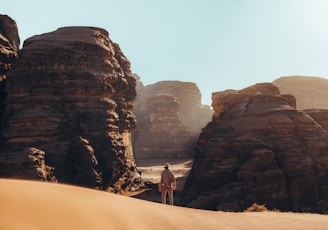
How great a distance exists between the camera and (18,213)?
4109 mm

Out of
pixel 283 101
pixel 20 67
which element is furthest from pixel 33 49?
pixel 283 101

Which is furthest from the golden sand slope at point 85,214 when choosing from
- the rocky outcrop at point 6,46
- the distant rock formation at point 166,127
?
the distant rock formation at point 166,127

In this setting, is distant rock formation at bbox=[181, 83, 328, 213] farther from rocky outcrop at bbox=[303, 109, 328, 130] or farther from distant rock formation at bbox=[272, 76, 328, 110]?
distant rock formation at bbox=[272, 76, 328, 110]

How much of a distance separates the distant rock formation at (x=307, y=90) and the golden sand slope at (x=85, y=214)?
255ft

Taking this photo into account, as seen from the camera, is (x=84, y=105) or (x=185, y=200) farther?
(x=84, y=105)

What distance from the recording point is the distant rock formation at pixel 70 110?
77.1 feet

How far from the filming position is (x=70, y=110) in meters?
26.4

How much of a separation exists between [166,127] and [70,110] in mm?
43468

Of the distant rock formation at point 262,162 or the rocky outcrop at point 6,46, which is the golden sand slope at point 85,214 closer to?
the distant rock formation at point 262,162

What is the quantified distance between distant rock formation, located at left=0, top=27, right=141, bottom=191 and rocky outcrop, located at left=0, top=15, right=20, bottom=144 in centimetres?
82

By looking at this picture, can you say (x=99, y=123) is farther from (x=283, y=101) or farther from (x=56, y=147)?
(x=283, y=101)

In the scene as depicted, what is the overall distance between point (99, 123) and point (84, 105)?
2.08 meters

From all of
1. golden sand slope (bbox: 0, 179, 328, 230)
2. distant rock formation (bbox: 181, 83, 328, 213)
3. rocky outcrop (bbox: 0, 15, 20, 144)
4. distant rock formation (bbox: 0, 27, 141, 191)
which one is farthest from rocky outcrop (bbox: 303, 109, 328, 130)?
rocky outcrop (bbox: 0, 15, 20, 144)

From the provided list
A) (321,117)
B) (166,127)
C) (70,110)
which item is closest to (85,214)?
(70,110)
